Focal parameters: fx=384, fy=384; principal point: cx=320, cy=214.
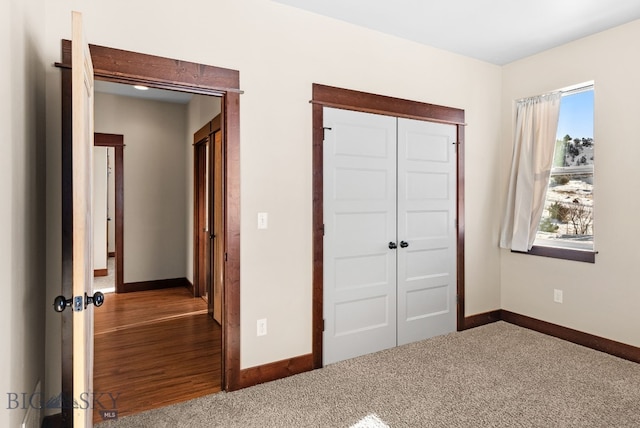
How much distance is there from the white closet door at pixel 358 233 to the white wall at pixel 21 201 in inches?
71.7

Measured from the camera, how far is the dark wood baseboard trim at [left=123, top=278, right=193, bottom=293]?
538cm

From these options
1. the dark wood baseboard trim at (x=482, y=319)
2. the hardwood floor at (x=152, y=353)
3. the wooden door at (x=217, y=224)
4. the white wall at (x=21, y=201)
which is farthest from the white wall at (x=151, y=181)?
the dark wood baseboard trim at (x=482, y=319)

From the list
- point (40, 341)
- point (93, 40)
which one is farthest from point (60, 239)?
point (93, 40)

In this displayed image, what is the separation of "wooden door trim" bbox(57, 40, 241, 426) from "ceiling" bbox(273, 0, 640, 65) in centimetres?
85

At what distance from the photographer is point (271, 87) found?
2.78 metres

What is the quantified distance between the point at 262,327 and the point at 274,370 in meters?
0.34

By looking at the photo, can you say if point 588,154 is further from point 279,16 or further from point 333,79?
point 279,16

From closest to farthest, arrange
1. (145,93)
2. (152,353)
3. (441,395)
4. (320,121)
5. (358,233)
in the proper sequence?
(441,395)
(320,121)
(358,233)
(152,353)
(145,93)

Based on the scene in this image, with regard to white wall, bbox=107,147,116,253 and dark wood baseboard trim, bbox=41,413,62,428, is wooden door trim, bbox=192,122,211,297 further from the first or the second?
dark wood baseboard trim, bbox=41,413,62,428

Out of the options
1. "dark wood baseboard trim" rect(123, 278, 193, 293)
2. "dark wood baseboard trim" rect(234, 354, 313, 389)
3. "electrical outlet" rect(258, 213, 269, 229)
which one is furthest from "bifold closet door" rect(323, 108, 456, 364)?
"dark wood baseboard trim" rect(123, 278, 193, 293)

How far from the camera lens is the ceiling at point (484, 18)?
2793 millimetres

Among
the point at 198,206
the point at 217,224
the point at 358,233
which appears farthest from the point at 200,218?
the point at 358,233

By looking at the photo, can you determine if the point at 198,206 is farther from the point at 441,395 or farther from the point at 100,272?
the point at 441,395

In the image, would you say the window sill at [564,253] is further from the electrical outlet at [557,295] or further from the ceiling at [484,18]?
the ceiling at [484,18]
